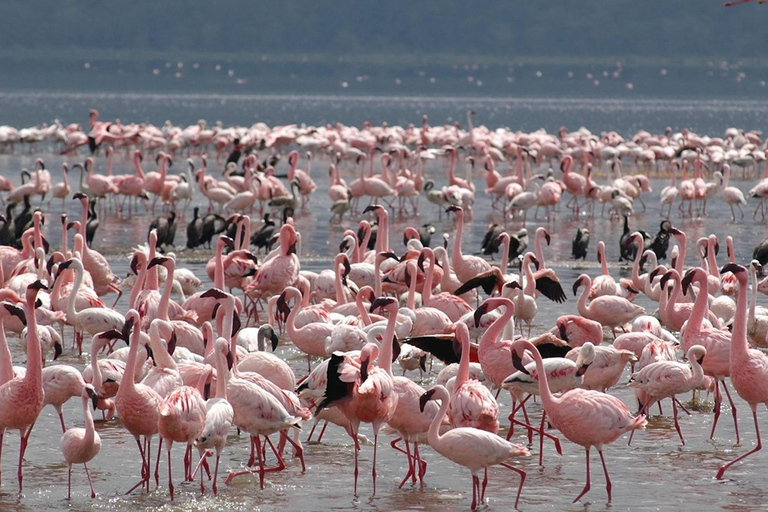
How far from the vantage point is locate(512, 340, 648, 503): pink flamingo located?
679 centimetres

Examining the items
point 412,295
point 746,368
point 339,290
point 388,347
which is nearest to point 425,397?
point 388,347

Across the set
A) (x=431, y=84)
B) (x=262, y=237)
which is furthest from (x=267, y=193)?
(x=431, y=84)

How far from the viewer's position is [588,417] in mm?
6789

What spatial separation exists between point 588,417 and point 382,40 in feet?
502

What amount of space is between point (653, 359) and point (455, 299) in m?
2.38

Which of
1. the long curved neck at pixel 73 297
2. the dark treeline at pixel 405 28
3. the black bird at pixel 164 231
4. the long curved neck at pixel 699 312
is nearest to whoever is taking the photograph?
the long curved neck at pixel 699 312

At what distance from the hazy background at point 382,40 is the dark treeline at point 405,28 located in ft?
0.58

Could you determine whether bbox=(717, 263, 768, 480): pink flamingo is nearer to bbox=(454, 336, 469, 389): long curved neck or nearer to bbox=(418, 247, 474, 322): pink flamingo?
bbox=(454, 336, 469, 389): long curved neck

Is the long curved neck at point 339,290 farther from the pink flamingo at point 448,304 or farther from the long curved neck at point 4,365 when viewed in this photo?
the long curved neck at point 4,365

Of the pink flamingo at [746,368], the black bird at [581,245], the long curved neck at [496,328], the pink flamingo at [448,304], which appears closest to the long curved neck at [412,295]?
the pink flamingo at [448,304]

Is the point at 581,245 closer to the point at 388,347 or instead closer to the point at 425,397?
the point at 388,347

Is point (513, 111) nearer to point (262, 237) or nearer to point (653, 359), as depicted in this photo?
point (262, 237)

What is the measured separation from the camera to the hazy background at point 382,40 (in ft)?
468

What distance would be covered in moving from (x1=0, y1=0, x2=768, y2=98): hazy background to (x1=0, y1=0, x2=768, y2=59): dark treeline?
6.9 inches
